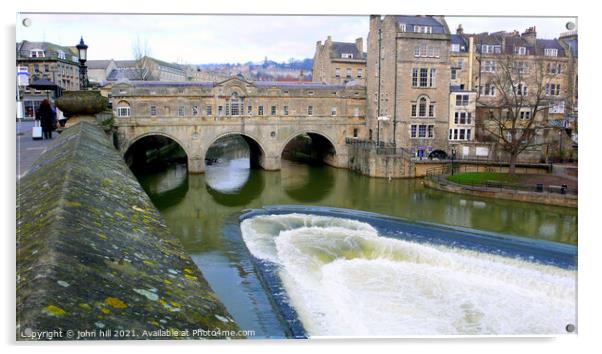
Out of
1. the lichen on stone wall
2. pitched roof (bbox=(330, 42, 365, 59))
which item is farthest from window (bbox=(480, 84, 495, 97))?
the lichen on stone wall

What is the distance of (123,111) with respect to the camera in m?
37.1

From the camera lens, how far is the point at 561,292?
13008mm

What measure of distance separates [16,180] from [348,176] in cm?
3247

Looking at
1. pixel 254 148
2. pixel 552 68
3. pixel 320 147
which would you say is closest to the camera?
pixel 552 68

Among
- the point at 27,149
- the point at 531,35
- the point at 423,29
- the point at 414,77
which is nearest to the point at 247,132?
the point at 414,77

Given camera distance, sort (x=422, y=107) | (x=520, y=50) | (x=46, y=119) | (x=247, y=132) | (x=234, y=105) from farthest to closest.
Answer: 1. (x=247, y=132)
2. (x=520, y=50)
3. (x=234, y=105)
4. (x=422, y=107)
5. (x=46, y=119)

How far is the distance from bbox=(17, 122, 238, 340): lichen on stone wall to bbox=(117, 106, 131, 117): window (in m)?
32.4

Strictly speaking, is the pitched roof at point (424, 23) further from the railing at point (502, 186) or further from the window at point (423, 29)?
the railing at point (502, 186)

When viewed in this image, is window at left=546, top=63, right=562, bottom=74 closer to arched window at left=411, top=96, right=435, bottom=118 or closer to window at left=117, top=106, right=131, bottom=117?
arched window at left=411, top=96, right=435, bottom=118

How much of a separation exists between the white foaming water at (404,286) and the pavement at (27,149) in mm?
6043

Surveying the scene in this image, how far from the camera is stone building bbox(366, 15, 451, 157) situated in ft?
123

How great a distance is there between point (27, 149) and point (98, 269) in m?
7.92

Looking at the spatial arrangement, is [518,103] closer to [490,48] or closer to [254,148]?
[490,48]

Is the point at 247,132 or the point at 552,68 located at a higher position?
the point at 552,68
